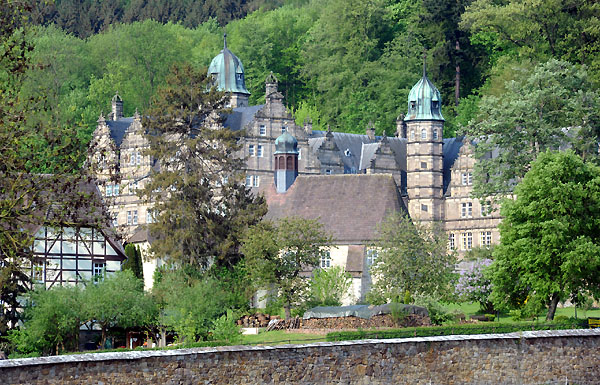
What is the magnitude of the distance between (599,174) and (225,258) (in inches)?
804

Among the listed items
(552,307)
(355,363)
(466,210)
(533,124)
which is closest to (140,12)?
(466,210)

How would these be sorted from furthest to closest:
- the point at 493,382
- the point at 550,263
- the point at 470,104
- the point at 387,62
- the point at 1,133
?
the point at 387,62, the point at 470,104, the point at 550,263, the point at 493,382, the point at 1,133

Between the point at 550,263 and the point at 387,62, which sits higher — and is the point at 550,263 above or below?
below

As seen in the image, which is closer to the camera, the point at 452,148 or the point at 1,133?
the point at 1,133

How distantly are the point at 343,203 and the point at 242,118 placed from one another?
25.9m

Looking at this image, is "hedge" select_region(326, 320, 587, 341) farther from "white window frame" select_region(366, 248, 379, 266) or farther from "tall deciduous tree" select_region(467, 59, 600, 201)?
"tall deciduous tree" select_region(467, 59, 600, 201)

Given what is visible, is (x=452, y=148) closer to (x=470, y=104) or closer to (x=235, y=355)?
(x=470, y=104)

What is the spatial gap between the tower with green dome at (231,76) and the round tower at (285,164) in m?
29.9

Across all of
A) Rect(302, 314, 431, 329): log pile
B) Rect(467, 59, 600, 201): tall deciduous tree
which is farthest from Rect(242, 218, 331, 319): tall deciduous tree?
Rect(467, 59, 600, 201): tall deciduous tree

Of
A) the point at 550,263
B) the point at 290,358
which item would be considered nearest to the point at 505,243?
the point at 550,263

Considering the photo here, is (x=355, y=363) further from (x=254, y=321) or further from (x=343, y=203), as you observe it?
(x=343, y=203)

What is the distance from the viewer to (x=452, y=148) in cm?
10288

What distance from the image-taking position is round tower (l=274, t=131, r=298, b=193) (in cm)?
7631

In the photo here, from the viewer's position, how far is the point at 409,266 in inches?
2368
